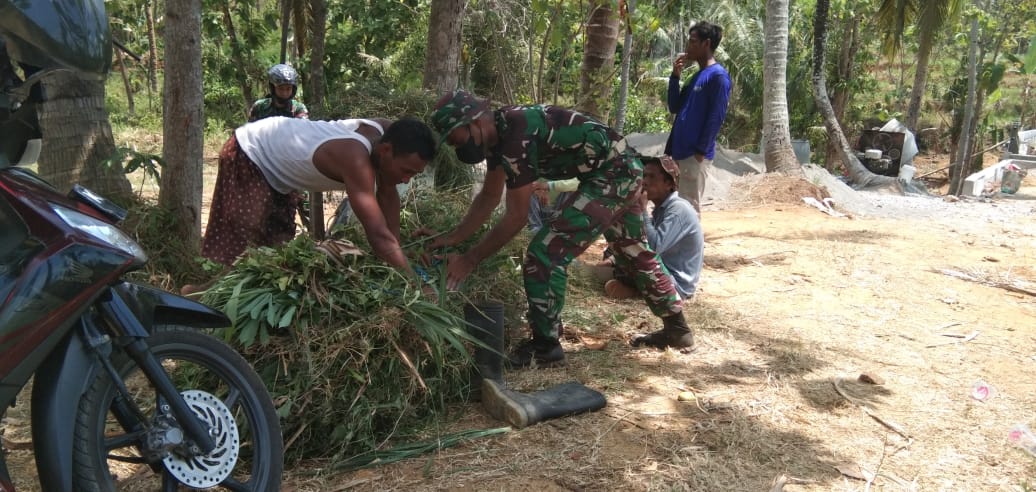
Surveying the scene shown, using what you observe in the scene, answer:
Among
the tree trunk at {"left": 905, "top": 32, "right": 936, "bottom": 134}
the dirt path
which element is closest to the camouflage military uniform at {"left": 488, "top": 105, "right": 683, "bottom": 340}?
the dirt path

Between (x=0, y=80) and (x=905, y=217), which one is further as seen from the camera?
(x=905, y=217)

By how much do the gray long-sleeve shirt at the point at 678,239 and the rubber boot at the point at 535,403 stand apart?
59.1 inches

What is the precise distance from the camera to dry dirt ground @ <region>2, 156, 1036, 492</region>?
2891 millimetres

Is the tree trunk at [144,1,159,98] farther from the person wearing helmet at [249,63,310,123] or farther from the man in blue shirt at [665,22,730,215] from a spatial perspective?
the man in blue shirt at [665,22,730,215]

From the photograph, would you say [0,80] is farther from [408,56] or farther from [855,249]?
[408,56]

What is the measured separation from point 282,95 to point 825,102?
9.82 m

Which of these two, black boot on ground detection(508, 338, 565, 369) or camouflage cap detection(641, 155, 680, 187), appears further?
camouflage cap detection(641, 155, 680, 187)

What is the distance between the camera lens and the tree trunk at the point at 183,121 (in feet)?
14.5

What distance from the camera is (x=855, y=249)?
23.2 ft

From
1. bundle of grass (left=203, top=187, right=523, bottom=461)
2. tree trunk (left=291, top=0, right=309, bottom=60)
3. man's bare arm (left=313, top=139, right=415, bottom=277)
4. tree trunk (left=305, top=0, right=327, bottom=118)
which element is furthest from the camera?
tree trunk (left=291, top=0, right=309, bottom=60)

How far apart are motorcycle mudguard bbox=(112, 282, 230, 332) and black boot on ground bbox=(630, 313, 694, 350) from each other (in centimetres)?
254

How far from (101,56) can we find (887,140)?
1482 cm

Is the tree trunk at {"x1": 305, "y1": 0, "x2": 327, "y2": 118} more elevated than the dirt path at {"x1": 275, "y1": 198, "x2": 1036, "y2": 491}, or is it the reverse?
the tree trunk at {"x1": 305, "y1": 0, "x2": 327, "y2": 118}

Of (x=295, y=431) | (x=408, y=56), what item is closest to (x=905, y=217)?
(x=408, y=56)
